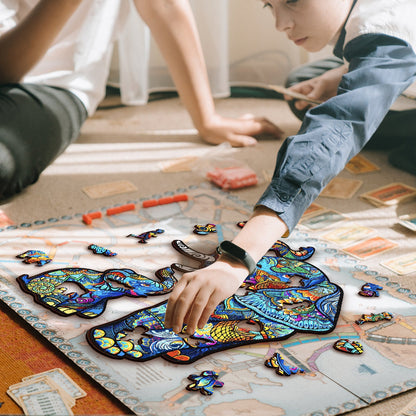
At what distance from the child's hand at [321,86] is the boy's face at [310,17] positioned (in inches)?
17.2

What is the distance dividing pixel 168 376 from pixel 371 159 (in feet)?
3.88

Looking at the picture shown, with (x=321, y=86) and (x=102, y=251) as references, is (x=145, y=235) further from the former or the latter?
(x=321, y=86)

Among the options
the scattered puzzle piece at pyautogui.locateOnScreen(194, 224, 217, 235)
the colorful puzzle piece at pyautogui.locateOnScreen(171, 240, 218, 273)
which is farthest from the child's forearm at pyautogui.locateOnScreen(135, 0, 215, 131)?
the colorful puzzle piece at pyautogui.locateOnScreen(171, 240, 218, 273)

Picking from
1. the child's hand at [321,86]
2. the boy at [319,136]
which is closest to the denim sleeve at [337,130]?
the boy at [319,136]

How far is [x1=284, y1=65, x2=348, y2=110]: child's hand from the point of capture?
1.88m

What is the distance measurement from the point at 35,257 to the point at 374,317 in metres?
0.69

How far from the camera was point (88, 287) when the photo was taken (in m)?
1.18

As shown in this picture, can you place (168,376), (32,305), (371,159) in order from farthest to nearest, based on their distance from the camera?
(371,159)
(32,305)
(168,376)

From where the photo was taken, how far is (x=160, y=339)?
1.03 m

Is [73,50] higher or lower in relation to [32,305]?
higher

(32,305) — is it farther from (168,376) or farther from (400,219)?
(400,219)

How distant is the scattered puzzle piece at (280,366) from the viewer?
3.17 ft

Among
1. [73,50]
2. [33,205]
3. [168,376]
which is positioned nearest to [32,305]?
[168,376]

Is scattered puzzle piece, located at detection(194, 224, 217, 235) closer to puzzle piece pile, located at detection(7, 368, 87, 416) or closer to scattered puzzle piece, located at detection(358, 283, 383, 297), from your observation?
scattered puzzle piece, located at detection(358, 283, 383, 297)
